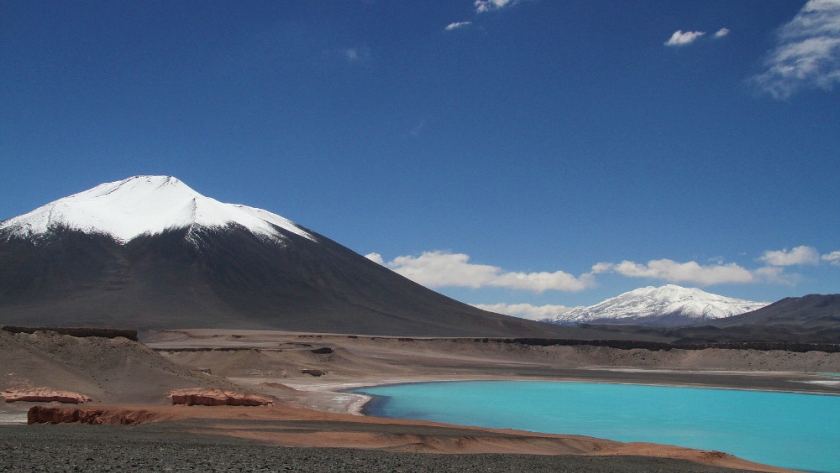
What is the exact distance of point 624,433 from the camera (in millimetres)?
27922

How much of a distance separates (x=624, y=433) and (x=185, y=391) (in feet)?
59.4

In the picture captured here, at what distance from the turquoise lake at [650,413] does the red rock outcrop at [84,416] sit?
515 inches

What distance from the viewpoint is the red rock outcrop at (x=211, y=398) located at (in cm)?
2309

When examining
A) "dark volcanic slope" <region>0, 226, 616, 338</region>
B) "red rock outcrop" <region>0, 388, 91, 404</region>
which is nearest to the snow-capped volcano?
"dark volcanic slope" <region>0, 226, 616, 338</region>

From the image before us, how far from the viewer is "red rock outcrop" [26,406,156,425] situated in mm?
18312

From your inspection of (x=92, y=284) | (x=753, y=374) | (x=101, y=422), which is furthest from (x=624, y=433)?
(x=92, y=284)

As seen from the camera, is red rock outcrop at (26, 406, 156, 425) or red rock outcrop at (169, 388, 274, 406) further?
red rock outcrop at (169, 388, 274, 406)

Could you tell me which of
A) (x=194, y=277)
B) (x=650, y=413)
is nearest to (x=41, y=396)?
(x=650, y=413)

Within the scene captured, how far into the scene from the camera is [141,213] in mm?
156250

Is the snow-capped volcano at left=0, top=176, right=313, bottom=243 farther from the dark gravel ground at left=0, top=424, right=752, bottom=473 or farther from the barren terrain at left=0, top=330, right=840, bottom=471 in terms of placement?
the dark gravel ground at left=0, top=424, right=752, bottom=473

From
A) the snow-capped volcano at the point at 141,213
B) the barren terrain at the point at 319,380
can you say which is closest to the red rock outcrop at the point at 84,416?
the barren terrain at the point at 319,380

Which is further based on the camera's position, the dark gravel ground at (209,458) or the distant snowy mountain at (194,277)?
the distant snowy mountain at (194,277)

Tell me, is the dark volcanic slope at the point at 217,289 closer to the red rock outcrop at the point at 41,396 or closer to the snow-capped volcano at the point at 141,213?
the snow-capped volcano at the point at 141,213

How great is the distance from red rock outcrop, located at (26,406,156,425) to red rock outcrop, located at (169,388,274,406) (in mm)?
3955
